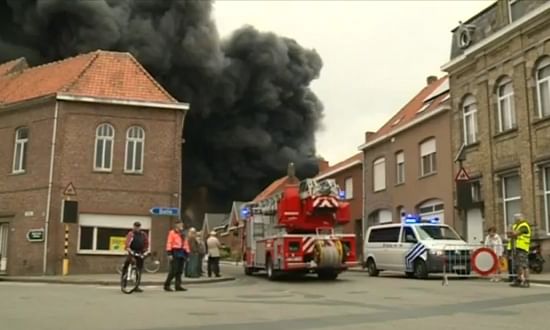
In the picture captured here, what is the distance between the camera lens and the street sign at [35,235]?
76.7 feet

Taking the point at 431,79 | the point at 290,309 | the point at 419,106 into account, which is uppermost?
the point at 431,79

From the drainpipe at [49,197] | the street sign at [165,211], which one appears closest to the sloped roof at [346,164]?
the street sign at [165,211]

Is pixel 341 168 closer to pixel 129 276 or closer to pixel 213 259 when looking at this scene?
pixel 213 259

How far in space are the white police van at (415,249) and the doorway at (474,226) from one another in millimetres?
4563

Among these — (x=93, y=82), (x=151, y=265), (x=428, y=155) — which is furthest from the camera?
(x=428, y=155)

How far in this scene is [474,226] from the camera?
2467 cm

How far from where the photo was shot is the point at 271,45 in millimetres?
57406

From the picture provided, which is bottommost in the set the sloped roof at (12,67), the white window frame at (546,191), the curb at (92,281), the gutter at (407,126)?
the curb at (92,281)

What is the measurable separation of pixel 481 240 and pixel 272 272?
878 centimetres

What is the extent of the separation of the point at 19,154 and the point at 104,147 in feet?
10.9

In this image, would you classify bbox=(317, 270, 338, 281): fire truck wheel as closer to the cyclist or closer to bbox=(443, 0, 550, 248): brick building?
the cyclist

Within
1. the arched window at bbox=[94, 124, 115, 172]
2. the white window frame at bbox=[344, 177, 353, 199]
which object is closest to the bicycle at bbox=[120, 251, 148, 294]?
the arched window at bbox=[94, 124, 115, 172]

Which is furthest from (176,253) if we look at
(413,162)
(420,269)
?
(413,162)

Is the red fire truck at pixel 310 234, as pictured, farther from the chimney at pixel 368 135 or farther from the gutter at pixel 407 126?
the chimney at pixel 368 135
